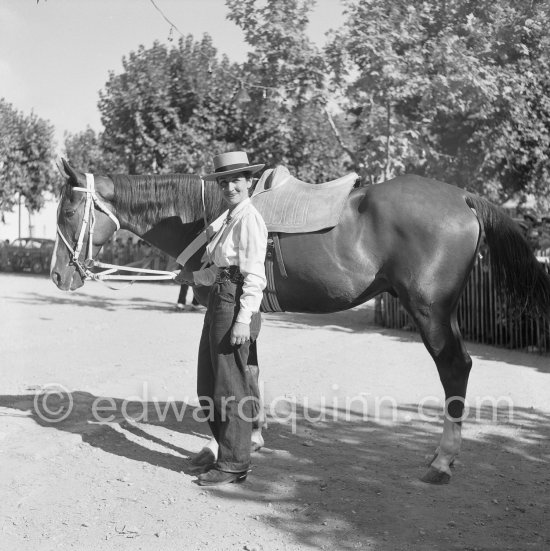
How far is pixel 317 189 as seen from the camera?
4.71m

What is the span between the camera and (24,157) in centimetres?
3638

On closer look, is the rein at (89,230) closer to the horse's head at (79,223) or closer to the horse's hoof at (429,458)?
the horse's head at (79,223)

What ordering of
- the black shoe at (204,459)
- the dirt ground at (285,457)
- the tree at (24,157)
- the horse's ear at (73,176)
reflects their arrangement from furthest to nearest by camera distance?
1. the tree at (24,157)
2. the horse's ear at (73,176)
3. the black shoe at (204,459)
4. the dirt ground at (285,457)

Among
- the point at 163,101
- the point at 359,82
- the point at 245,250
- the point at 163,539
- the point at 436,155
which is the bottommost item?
the point at 163,539

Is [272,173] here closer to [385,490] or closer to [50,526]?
[385,490]

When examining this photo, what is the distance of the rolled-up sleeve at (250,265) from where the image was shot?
3.97 metres

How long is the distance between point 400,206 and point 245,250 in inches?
47.4

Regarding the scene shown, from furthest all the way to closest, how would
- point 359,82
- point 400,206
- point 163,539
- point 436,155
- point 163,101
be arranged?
1. point 163,101
2. point 436,155
3. point 359,82
4. point 400,206
5. point 163,539

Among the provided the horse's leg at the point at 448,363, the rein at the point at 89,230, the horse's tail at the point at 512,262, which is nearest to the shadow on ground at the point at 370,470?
the horse's leg at the point at 448,363

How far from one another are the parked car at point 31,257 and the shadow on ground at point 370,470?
25.4 m

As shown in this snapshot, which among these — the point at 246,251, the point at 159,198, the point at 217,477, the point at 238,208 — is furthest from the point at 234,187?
the point at 217,477

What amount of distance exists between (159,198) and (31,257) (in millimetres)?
27722

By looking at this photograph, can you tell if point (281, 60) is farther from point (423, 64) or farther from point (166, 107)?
point (166, 107)

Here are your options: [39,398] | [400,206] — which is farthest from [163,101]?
[400,206]
